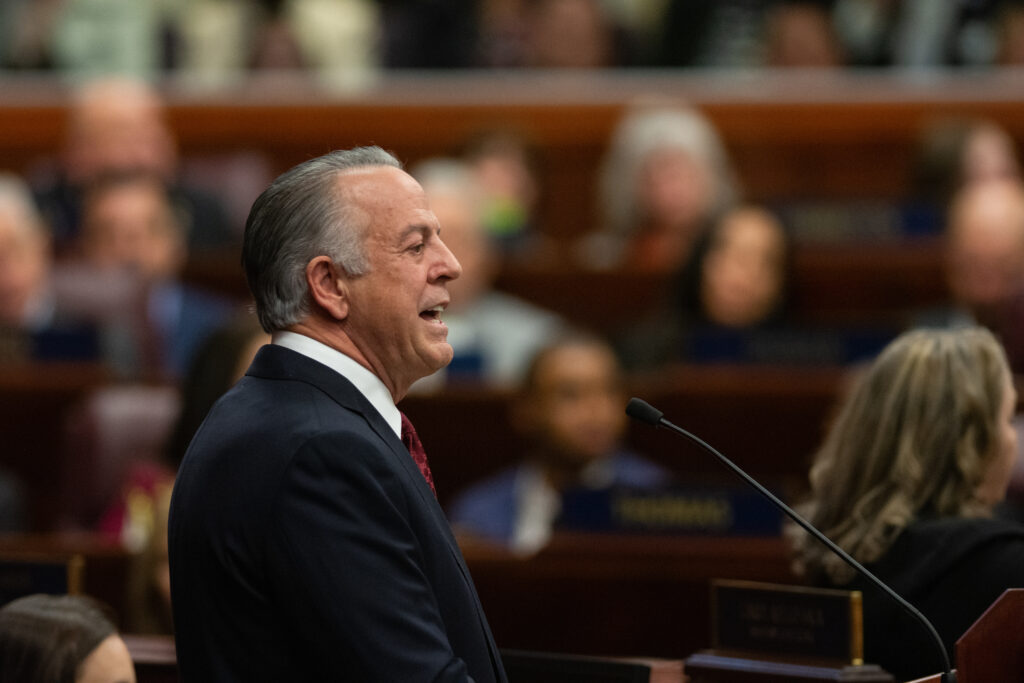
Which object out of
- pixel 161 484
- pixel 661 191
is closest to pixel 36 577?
pixel 161 484

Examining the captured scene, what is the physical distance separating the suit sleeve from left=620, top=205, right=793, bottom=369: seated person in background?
124 inches

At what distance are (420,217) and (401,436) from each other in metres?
0.26

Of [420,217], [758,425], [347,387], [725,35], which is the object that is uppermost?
[420,217]

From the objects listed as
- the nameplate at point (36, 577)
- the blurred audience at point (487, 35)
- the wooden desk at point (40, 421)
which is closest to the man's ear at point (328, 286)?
the nameplate at point (36, 577)

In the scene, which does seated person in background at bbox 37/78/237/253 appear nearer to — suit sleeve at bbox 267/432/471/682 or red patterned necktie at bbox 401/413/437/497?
red patterned necktie at bbox 401/413/437/497

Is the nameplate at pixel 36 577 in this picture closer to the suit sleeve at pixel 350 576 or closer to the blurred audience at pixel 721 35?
the suit sleeve at pixel 350 576

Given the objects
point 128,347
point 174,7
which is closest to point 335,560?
point 128,347

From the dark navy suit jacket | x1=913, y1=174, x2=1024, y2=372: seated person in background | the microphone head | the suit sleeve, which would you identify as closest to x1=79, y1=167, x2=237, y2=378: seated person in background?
x1=913, y1=174, x2=1024, y2=372: seated person in background

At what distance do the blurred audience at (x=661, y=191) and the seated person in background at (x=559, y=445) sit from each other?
121cm

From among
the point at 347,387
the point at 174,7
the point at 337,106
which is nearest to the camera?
the point at 347,387

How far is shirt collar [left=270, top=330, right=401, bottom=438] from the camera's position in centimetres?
165

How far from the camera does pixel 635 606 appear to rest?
3.04m

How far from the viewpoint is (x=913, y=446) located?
7.05ft

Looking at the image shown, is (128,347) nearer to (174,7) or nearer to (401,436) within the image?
(401,436)
